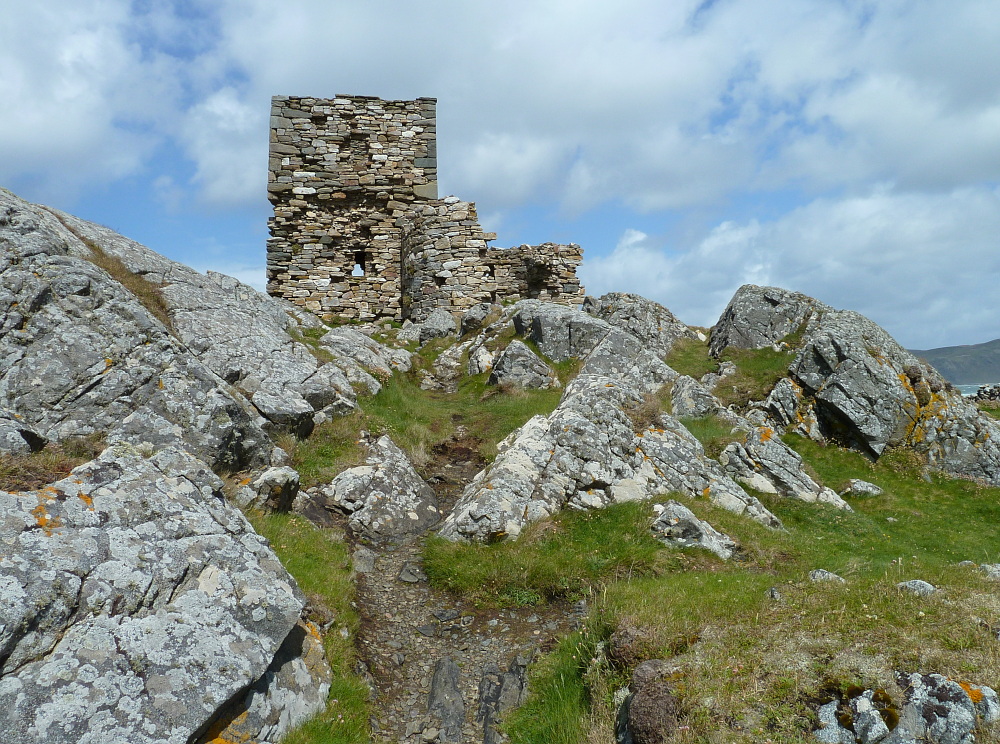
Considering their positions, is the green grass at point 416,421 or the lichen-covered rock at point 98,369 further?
the green grass at point 416,421

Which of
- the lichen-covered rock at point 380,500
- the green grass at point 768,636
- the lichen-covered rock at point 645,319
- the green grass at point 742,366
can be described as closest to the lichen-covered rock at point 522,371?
the green grass at point 742,366

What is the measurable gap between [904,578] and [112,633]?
9147 millimetres

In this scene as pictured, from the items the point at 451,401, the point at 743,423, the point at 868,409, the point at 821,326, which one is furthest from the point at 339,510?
the point at 821,326

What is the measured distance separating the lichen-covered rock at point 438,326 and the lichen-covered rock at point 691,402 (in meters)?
8.74

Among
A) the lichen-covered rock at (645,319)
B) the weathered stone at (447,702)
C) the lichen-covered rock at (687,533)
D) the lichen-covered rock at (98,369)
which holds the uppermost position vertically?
the lichen-covered rock at (645,319)

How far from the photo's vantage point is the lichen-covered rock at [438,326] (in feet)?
73.3

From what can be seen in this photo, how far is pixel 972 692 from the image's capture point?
182 inches

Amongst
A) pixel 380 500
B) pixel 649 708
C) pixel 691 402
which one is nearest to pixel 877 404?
pixel 691 402

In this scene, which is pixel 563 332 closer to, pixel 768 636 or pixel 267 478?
pixel 267 478

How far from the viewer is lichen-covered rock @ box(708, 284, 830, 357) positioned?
22.0 meters

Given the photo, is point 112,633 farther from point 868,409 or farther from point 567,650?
point 868,409

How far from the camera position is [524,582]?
8797mm

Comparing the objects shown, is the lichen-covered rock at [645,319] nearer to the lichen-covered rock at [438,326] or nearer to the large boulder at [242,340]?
the lichen-covered rock at [438,326]

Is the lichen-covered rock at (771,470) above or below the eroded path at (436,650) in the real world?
above
